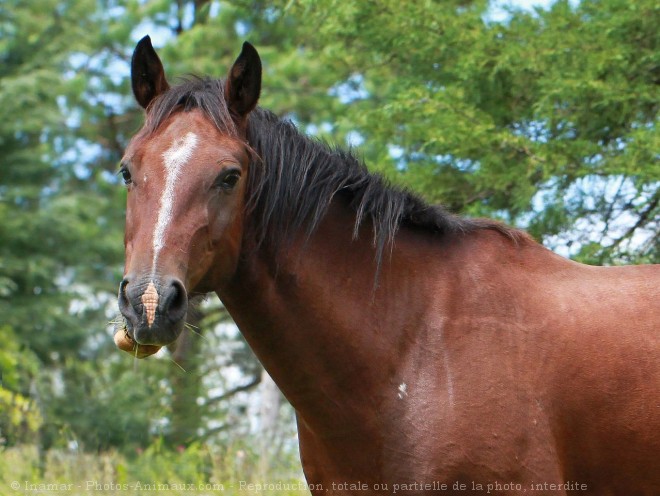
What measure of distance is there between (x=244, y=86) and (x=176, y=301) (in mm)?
1089

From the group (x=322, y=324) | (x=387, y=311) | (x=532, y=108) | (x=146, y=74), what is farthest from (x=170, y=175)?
(x=532, y=108)

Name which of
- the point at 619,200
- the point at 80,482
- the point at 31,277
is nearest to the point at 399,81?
the point at 619,200

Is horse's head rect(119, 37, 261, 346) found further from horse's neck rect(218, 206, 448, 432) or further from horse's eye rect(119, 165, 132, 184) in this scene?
horse's neck rect(218, 206, 448, 432)

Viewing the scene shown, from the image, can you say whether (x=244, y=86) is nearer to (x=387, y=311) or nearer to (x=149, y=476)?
(x=387, y=311)

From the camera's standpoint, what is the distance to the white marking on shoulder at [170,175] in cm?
320

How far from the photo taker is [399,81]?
7648 millimetres

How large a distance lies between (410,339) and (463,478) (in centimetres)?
60

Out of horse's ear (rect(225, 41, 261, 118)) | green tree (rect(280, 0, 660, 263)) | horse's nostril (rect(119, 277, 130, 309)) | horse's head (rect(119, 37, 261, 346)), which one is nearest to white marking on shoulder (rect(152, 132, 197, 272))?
horse's head (rect(119, 37, 261, 346))

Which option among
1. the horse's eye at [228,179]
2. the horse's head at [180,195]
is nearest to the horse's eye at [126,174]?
the horse's head at [180,195]

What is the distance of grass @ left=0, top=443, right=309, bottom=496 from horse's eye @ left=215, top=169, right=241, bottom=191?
3.43 m

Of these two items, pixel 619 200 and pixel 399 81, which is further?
pixel 399 81

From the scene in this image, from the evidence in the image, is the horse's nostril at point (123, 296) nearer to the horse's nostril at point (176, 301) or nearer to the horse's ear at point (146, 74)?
the horse's nostril at point (176, 301)

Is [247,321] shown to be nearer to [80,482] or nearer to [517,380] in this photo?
[517,380]

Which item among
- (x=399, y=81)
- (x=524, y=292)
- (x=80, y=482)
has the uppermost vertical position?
(x=524, y=292)
